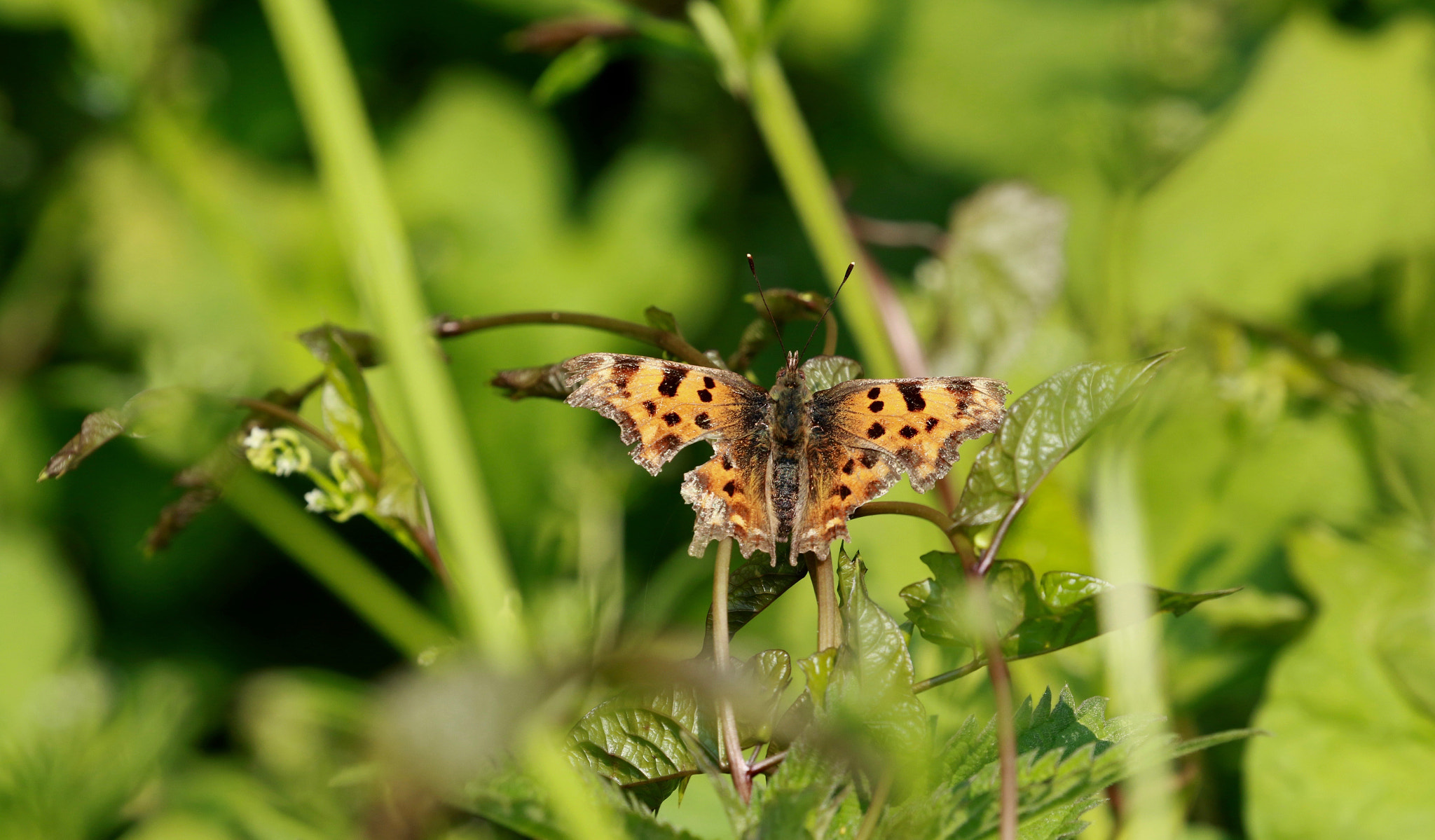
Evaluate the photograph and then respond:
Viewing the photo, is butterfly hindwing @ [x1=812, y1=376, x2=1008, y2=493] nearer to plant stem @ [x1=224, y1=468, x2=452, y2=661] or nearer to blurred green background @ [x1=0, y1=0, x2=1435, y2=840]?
blurred green background @ [x1=0, y1=0, x2=1435, y2=840]

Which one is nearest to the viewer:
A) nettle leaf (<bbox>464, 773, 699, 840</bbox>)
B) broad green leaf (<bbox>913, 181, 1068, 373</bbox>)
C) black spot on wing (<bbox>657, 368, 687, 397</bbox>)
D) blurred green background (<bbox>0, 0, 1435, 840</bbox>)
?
nettle leaf (<bbox>464, 773, 699, 840</bbox>)

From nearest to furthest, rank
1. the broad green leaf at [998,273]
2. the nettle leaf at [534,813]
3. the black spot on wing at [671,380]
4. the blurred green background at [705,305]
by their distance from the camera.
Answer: the nettle leaf at [534,813] → the black spot on wing at [671,380] → the blurred green background at [705,305] → the broad green leaf at [998,273]

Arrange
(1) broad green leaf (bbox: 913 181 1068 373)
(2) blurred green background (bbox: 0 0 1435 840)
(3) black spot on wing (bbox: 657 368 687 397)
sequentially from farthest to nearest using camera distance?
(1) broad green leaf (bbox: 913 181 1068 373)
(2) blurred green background (bbox: 0 0 1435 840)
(3) black spot on wing (bbox: 657 368 687 397)

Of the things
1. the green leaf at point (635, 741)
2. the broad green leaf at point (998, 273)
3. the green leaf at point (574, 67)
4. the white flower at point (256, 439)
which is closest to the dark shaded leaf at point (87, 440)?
the white flower at point (256, 439)

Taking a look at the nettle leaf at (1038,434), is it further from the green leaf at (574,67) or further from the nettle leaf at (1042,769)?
the green leaf at (574,67)

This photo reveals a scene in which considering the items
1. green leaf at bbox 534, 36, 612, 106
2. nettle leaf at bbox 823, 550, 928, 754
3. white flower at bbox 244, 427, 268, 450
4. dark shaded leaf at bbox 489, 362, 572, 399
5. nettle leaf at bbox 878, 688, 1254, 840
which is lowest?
nettle leaf at bbox 878, 688, 1254, 840

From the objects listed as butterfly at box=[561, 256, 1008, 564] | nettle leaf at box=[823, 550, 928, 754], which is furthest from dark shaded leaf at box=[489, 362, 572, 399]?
nettle leaf at box=[823, 550, 928, 754]
